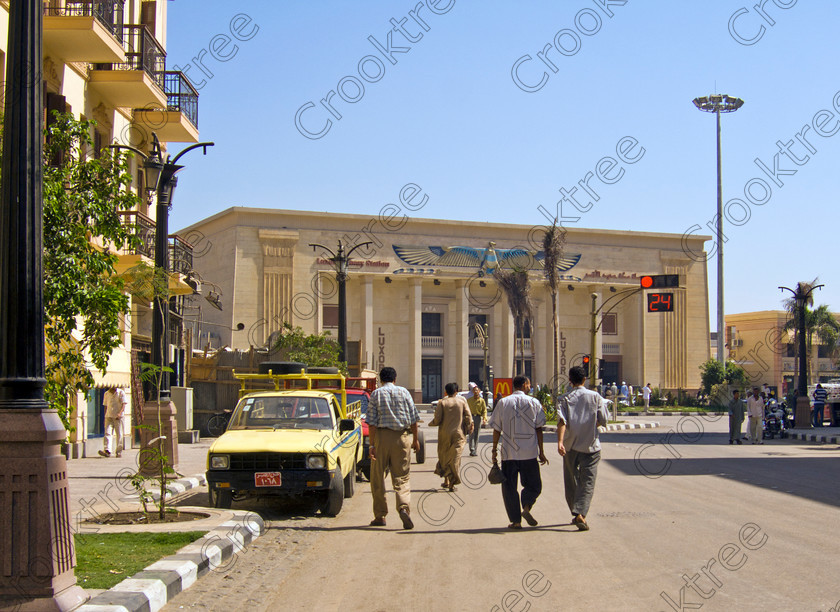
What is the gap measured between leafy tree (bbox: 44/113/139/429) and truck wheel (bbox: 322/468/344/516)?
10.1 feet

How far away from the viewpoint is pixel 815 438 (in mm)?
29547

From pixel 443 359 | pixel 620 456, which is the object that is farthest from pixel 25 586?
pixel 443 359

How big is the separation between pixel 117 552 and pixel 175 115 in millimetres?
18086

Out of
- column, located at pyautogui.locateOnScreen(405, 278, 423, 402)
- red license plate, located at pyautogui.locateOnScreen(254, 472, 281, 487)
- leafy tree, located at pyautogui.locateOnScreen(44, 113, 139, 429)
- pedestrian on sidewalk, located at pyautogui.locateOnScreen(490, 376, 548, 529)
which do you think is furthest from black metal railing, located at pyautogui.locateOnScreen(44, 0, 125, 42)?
column, located at pyautogui.locateOnScreen(405, 278, 423, 402)

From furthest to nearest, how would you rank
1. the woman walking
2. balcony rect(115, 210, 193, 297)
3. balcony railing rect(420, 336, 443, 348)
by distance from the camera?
balcony railing rect(420, 336, 443, 348)
balcony rect(115, 210, 193, 297)
the woman walking

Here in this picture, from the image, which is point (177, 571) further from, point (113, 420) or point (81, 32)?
point (113, 420)

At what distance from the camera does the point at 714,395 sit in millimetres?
60375

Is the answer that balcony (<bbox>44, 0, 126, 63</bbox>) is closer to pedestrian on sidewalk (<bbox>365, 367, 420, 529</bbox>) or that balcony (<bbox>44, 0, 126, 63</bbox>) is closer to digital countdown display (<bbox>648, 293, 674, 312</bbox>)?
pedestrian on sidewalk (<bbox>365, 367, 420, 529</bbox>)

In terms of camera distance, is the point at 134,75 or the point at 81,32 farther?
the point at 134,75

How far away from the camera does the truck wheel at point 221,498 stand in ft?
37.4

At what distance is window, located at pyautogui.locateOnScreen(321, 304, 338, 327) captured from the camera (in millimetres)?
67000

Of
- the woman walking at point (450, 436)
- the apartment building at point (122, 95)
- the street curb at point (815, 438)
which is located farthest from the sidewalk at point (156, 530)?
the street curb at point (815, 438)

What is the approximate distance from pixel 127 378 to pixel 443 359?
46.2 metres

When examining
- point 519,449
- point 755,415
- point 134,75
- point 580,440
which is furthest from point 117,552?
point 755,415
